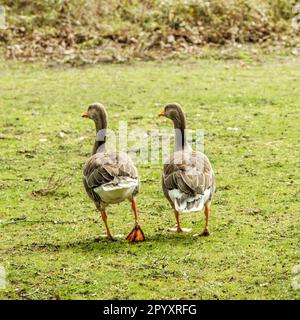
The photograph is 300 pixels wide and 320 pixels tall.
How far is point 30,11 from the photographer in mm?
18719

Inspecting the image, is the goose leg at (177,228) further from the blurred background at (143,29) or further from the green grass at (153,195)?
the blurred background at (143,29)

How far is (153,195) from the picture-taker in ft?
28.5

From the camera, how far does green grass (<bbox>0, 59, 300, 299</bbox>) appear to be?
618 cm

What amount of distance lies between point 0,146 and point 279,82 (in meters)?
5.78

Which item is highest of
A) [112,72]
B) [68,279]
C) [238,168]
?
[68,279]

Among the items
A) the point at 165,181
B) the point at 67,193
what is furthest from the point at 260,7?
the point at 165,181

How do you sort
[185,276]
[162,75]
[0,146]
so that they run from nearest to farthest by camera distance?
[185,276] → [0,146] → [162,75]

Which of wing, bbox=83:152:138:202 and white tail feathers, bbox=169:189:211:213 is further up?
wing, bbox=83:152:138:202

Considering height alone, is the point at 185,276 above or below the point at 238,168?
above

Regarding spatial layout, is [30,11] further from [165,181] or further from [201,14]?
[165,181]
